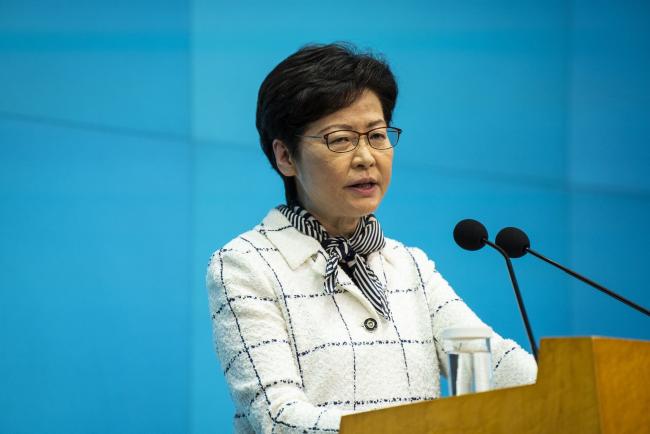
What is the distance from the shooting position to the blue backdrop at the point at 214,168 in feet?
8.93

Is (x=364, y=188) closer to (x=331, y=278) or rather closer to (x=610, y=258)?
(x=331, y=278)

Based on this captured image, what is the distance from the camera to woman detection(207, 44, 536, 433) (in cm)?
190

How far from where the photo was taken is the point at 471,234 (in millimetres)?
1841

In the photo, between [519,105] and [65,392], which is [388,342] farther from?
[519,105]

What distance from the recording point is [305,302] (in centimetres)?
197

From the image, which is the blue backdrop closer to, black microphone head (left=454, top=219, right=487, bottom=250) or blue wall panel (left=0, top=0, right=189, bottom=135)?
blue wall panel (left=0, top=0, right=189, bottom=135)

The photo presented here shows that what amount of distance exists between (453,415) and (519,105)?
2.42 m

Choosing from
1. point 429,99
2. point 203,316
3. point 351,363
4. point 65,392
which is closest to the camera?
point 351,363

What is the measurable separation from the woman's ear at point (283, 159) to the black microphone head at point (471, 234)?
488 mm

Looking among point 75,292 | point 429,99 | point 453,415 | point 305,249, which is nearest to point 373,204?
point 305,249

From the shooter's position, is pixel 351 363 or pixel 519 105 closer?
pixel 351 363

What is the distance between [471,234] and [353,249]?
0.37 m

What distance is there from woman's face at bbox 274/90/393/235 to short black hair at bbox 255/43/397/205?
0.02 meters

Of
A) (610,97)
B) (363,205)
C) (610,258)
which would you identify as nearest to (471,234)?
(363,205)
